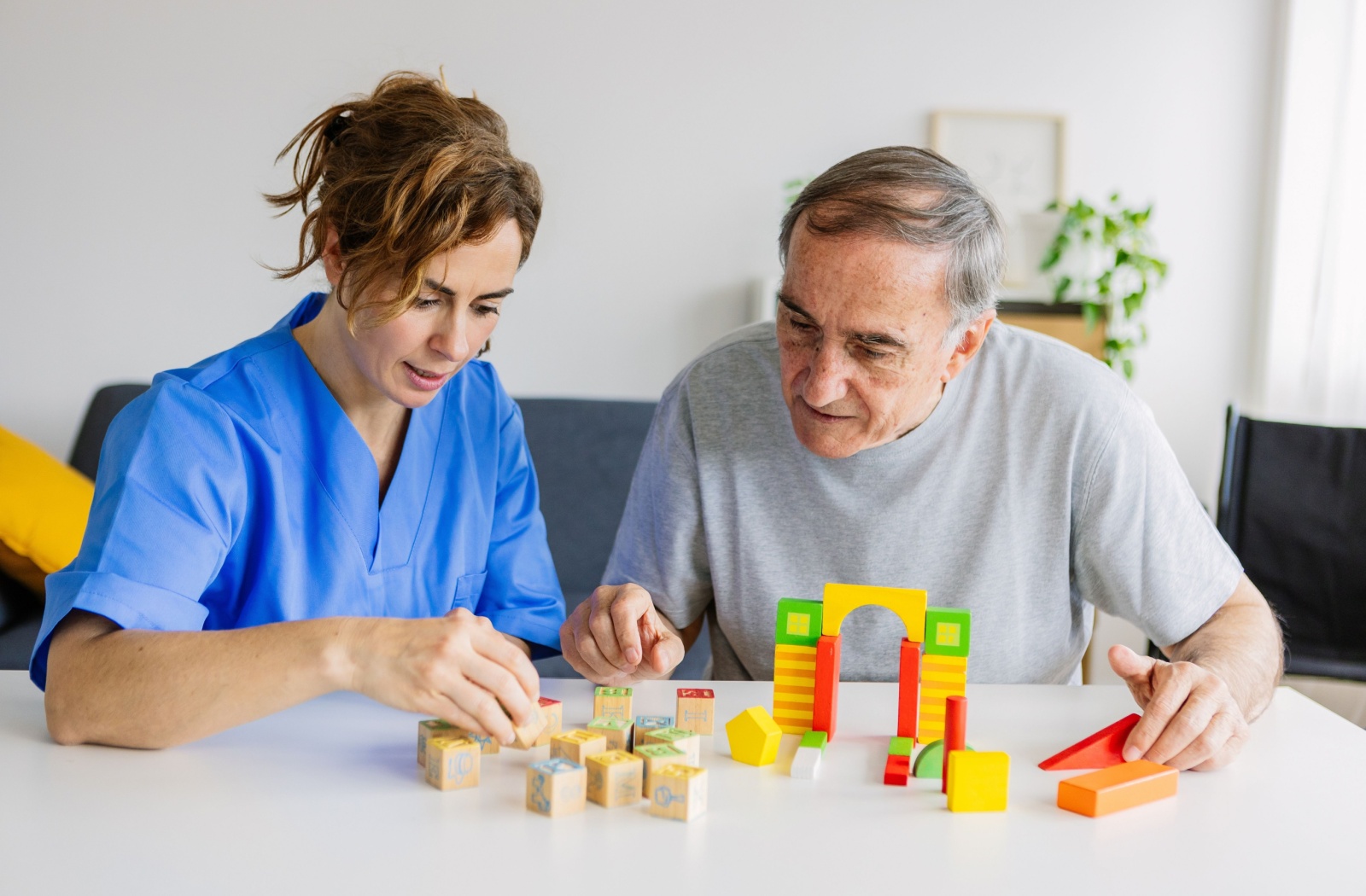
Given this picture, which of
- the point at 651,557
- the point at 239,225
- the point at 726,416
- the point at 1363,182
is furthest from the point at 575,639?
the point at 1363,182

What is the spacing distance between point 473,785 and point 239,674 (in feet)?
0.70

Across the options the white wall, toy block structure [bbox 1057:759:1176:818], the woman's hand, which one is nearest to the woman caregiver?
the woman's hand

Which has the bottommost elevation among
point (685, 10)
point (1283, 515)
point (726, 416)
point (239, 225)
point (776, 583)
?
point (1283, 515)

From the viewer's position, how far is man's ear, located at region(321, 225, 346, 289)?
115 cm

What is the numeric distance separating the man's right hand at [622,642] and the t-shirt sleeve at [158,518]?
14.8 inches

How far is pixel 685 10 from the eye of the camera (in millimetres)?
3125

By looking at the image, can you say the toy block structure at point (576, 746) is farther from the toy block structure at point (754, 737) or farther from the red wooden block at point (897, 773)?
the red wooden block at point (897, 773)

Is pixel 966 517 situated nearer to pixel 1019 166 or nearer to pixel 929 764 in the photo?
pixel 929 764

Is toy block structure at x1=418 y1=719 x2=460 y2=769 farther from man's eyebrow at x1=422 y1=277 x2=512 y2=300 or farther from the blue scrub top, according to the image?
man's eyebrow at x1=422 y1=277 x2=512 y2=300

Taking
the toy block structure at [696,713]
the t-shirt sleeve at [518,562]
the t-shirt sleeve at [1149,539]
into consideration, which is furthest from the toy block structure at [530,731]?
the t-shirt sleeve at [1149,539]

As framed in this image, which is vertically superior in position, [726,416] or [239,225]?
[239,225]

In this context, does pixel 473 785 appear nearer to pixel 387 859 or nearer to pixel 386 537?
pixel 387 859

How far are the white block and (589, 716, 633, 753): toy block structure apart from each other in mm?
147

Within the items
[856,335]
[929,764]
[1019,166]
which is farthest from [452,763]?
[1019,166]
